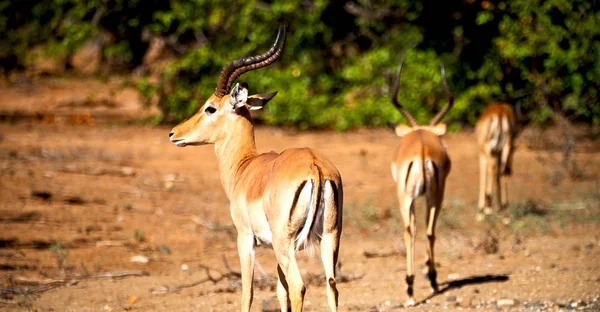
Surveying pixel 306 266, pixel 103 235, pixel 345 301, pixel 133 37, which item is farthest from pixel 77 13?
pixel 345 301

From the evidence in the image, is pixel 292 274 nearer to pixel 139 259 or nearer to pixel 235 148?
pixel 235 148

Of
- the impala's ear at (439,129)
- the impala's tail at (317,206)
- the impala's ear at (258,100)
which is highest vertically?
the impala's ear at (258,100)

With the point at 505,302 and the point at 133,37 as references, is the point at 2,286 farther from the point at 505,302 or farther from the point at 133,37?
the point at 133,37

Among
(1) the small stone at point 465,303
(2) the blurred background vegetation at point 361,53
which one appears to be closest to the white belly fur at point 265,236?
(1) the small stone at point 465,303

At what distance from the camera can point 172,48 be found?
18.0m

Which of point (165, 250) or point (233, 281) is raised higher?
point (165, 250)

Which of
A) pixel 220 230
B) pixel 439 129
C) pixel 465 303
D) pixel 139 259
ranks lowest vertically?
pixel 465 303

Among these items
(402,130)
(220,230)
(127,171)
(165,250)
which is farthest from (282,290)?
(127,171)

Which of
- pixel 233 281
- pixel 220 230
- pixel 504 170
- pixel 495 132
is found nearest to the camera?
pixel 233 281

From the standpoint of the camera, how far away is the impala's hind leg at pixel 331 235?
533cm

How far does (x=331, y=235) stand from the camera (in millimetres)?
5375

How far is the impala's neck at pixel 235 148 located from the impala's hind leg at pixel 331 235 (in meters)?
1.18

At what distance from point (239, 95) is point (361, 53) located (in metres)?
12.1

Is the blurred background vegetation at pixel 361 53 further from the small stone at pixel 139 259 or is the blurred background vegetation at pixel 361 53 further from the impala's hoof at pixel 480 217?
the small stone at pixel 139 259
